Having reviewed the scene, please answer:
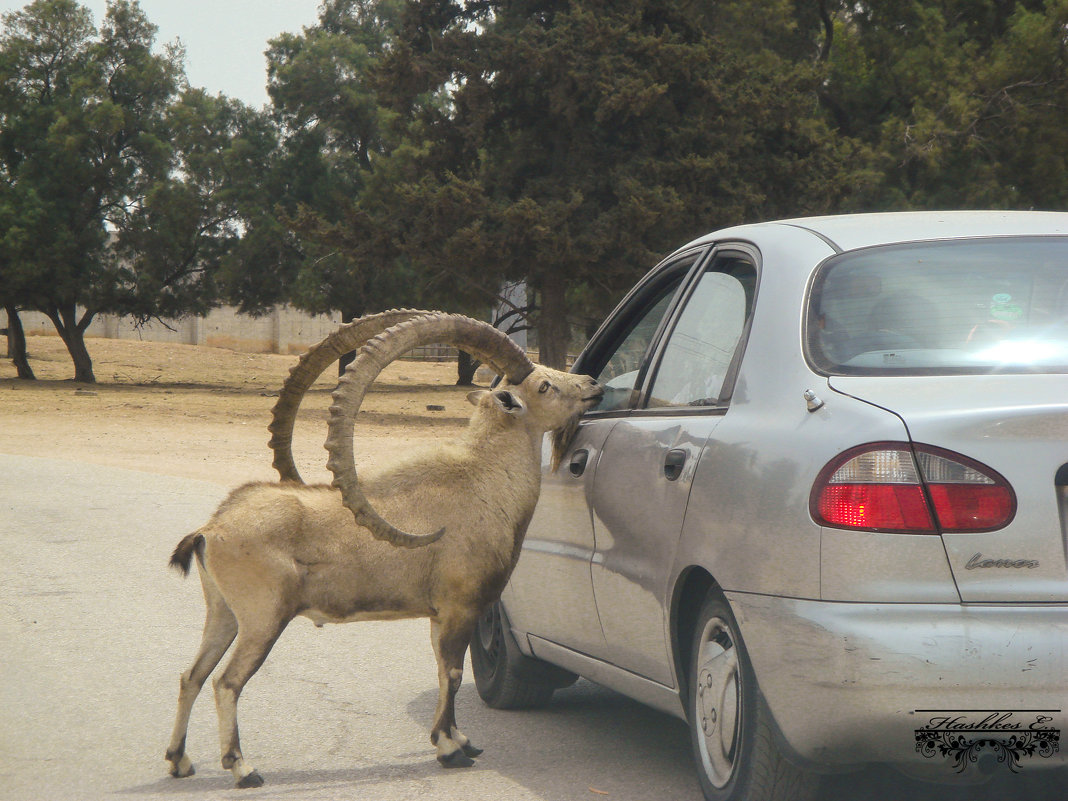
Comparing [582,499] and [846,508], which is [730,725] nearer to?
[846,508]

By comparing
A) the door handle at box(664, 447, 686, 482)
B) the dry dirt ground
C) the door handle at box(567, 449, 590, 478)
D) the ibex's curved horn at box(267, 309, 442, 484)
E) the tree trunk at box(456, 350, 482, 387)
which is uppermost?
the ibex's curved horn at box(267, 309, 442, 484)

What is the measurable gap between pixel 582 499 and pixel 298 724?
1.83 metres

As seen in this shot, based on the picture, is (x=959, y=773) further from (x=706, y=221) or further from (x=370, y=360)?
(x=706, y=221)

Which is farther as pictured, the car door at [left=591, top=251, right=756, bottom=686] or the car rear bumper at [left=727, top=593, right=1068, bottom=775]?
the car door at [left=591, top=251, right=756, bottom=686]

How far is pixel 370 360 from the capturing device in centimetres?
552

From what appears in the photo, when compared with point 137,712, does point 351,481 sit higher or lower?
higher

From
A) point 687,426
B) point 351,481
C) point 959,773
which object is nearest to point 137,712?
point 351,481

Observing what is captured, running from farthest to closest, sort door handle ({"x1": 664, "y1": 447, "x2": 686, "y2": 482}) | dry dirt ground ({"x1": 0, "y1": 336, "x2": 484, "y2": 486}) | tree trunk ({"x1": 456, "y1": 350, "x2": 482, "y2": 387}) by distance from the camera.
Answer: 1. tree trunk ({"x1": 456, "y1": 350, "x2": 482, "y2": 387})
2. dry dirt ground ({"x1": 0, "y1": 336, "x2": 484, "y2": 486})
3. door handle ({"x1": 664, "y1": 447, "x2": 686, "y2": 482})

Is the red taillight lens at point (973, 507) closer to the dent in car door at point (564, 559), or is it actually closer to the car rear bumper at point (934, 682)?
the car rear bumper at point (934, 682)

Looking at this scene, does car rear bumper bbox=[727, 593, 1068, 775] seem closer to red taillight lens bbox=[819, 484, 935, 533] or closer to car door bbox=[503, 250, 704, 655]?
red taillight lens bbox=[819, 484, 935, 533]

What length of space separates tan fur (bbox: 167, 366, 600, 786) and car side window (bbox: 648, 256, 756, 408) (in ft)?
2.58

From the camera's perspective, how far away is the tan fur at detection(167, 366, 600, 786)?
5395 millimetres

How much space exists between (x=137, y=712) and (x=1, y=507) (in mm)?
8496

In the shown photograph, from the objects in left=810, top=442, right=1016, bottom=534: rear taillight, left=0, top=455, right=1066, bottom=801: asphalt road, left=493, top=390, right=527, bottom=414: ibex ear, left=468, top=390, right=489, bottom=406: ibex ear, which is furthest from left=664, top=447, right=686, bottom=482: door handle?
left=468, top=390, right=489, bottom=406: ibex ear
